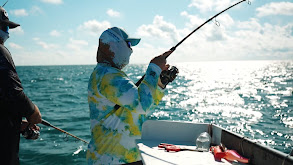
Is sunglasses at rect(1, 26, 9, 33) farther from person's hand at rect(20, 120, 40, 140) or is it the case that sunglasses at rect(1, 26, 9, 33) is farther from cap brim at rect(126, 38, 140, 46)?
cap brim at rect(126, 38, 140, 46)

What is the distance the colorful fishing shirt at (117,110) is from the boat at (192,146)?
228mm

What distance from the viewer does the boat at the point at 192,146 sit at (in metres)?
2.21

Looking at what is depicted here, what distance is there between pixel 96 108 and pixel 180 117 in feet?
46.2

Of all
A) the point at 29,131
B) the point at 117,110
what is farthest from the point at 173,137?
the point at 29,131

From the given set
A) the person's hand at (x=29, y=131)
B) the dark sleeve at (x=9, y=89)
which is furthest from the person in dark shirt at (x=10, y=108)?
the person's hand at (x=29, y=131)

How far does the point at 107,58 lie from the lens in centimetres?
217

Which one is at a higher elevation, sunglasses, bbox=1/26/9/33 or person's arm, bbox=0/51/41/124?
sunglasses, bbox=1/26/9/33

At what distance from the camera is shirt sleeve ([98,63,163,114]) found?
75.3 inches

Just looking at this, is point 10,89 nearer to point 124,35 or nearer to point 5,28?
point 5,28

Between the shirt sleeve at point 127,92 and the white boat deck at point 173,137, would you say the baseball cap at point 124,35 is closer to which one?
the shirt sleeve at point 127,92

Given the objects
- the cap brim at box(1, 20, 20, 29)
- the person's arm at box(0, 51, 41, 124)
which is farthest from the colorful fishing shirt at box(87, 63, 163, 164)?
the cap brim at box(1, 20, 20, 29)

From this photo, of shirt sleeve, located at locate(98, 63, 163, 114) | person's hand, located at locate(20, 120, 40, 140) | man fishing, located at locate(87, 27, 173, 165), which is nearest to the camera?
shirt sleeve, located at locate(98, 63, 163, 114)

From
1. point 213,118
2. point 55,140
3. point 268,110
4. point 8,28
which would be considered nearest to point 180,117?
point 213,118

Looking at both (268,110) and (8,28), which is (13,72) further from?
(268,110)
